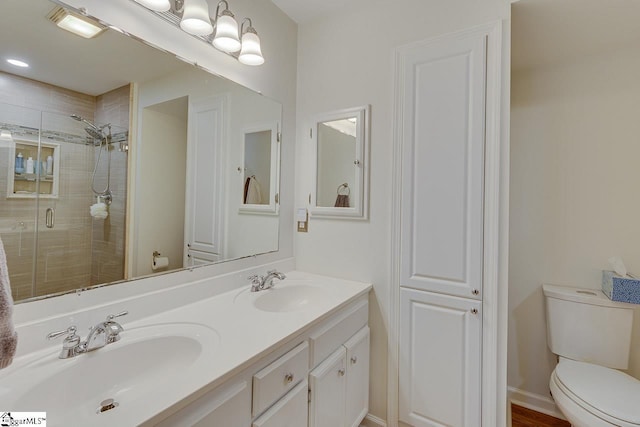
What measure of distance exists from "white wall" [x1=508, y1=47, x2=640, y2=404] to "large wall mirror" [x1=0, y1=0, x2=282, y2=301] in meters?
1.92

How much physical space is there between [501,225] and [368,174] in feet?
2.40

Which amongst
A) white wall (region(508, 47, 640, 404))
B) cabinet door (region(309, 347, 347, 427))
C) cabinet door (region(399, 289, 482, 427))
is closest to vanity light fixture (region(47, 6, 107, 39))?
cabinet door (region(309, 347, 347, 427))

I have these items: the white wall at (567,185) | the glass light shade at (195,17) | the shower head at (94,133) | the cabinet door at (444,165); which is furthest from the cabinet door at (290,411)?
the white wall at (567,185)

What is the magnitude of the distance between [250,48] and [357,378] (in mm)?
1818

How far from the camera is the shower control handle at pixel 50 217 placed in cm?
91

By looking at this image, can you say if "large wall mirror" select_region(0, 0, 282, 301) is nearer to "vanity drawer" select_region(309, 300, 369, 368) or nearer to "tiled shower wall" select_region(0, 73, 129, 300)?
"tiled shower wall" select_region(0, 73, 129, 300)

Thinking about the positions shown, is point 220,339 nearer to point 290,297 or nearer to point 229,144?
point 290,297

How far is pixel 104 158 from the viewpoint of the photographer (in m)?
1.04

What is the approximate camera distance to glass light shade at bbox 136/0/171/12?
3.49 ft

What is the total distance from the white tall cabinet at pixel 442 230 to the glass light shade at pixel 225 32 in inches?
35.2

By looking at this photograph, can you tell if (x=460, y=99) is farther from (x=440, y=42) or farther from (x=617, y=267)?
(x=617, y=267)

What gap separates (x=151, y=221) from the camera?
1.20 m

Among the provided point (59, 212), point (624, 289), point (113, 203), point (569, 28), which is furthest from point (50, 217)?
point (624, 289)

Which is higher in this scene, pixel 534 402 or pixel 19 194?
pixel 19 194
